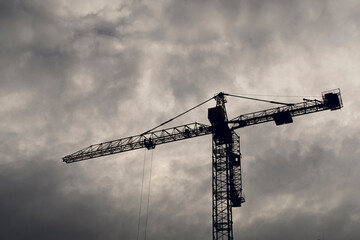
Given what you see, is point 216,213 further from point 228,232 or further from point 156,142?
point 156,142

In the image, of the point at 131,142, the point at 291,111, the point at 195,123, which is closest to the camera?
the point at 291,111

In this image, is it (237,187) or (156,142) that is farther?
(156,142)

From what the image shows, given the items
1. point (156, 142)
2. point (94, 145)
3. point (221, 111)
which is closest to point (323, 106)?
point (221, 111)

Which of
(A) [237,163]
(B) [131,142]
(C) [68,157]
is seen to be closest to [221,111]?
(A) [237,163]

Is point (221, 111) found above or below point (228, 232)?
above

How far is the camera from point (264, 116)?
2509 inches

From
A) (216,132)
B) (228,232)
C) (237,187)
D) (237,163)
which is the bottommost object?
(228,232)

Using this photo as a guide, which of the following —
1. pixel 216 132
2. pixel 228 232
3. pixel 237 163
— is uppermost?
pixel 216 132

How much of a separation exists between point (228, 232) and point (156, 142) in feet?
69.7

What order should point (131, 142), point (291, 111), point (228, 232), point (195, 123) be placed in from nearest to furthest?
point (228, 232) → point (291, 111) → point (195, 123) → point (131, 142)

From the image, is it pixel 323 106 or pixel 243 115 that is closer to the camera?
pixel 323 106

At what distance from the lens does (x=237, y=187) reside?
61812 mm

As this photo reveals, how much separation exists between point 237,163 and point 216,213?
8994mm

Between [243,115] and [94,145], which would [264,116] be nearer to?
[243,115]
